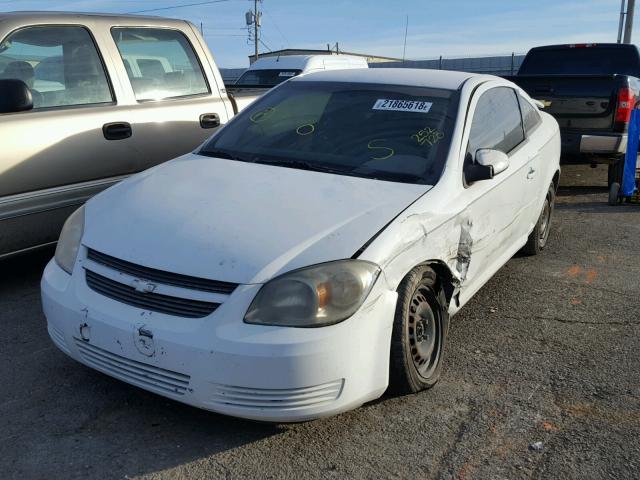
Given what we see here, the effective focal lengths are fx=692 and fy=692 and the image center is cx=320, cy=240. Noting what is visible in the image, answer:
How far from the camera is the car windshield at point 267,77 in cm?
1283

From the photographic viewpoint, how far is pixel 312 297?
9.01 ft

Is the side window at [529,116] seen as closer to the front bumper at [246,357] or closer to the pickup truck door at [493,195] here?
the pickup truck door at [493,195]

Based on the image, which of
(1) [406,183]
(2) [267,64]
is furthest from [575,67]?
(1) [406,183]

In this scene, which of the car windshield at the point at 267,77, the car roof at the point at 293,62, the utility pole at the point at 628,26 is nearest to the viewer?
the car windshield at the point at 267,77

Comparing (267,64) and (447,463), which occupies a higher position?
(267,64)

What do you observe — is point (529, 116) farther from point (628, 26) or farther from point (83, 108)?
point (628, 26)

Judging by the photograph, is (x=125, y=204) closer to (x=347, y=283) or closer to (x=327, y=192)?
(x=327, y=192)

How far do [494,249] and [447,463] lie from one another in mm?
1743

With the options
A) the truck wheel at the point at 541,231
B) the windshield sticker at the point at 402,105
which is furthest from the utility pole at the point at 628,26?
the windshield sticker at the point at 402,105

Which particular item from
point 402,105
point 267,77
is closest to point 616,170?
point 402,105

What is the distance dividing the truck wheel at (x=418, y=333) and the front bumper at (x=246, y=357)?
117 millimetres

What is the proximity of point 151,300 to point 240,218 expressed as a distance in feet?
1.86

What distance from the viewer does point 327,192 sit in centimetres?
346

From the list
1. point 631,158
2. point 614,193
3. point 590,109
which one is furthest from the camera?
point 590,109
